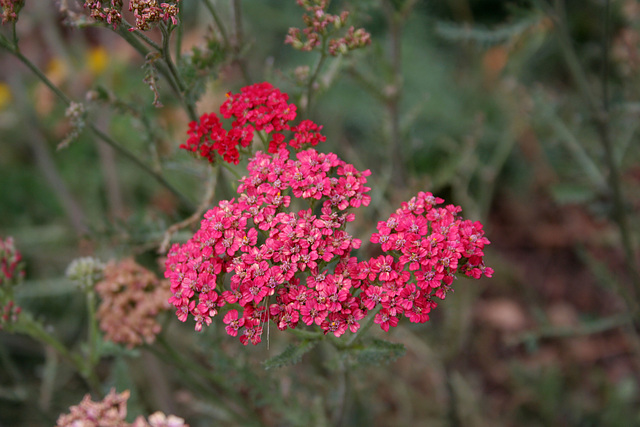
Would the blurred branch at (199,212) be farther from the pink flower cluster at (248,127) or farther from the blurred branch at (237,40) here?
the blurred branch at (237,40)

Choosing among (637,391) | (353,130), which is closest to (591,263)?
(637,391)

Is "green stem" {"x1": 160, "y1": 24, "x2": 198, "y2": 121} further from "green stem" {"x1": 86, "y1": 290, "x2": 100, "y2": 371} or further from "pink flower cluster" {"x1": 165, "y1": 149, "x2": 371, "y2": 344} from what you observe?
"green stem" {"x1": 86, "y1": 290, "x2": 100, "y2": 371}

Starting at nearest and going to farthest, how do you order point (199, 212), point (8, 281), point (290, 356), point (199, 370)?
point (290, 356) < point (199, 212) < point (8, 281) < point (199, 370)

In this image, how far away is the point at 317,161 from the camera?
5.33 feet

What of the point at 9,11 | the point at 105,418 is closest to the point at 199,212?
the point at 105,418

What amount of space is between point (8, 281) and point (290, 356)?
3.84 ft

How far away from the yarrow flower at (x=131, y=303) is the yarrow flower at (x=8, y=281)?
289mm

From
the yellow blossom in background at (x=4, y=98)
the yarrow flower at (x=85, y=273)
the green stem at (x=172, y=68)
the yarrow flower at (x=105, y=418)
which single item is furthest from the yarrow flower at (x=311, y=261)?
the yellow blossom in background at (x=4, y=98)

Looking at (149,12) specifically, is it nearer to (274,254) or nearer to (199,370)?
(274,254)

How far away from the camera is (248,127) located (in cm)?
173

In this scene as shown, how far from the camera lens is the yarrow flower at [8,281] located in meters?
1.95

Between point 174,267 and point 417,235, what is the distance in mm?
729

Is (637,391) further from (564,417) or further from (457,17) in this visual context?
(457,17)

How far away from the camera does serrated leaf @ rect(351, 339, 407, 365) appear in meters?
1.63
